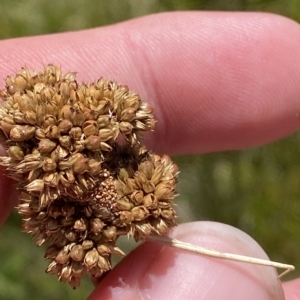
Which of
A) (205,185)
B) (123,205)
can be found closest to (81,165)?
(123,205)

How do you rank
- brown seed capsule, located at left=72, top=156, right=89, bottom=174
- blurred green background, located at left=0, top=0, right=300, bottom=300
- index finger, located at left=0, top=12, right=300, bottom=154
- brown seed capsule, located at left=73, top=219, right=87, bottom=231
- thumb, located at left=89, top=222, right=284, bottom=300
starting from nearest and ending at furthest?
brown seed capsule, located at left=72, top=156, right=89, bottom=174
brown seed capsule, located at left=73, top=219, right=87, bottom=231
thumb, located at left=89, top=222, right=284, bottom=300
index finger, located at left=0, top=12, right=300, bottom=154
blurred green background, located at left=0, top=0, right=300, bottom=300

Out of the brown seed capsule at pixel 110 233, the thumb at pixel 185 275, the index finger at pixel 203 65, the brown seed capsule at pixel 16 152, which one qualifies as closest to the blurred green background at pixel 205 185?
the index finger at pixel 203 65

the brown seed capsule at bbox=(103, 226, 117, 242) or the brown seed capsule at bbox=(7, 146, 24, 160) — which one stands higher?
the brown seed capsule at bbox=(7, 146, 24, 160)

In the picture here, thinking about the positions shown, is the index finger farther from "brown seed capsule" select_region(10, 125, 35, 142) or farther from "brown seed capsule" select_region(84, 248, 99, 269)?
"brown seed capsule" select_region(84, 248, 99, 269)

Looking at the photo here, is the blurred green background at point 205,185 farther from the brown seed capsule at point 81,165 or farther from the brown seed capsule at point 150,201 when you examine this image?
the brown seed capsule at point 81,165

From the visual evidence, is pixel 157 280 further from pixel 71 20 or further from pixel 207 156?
pixel 71 20

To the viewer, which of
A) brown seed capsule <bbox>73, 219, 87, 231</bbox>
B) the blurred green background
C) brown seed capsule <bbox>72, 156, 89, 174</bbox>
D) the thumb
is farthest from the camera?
the blurred green background

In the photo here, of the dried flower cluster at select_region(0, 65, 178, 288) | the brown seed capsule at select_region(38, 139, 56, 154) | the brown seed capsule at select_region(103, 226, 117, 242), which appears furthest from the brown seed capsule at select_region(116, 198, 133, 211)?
the brown seed capsule at select_region(38, 139, 56, 154)

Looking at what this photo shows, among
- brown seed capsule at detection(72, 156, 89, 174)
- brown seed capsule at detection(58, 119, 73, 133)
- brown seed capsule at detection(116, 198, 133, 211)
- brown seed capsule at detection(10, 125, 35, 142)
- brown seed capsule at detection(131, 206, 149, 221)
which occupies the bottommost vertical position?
brown seed capsule at detection(131, 206, 149, 221)
